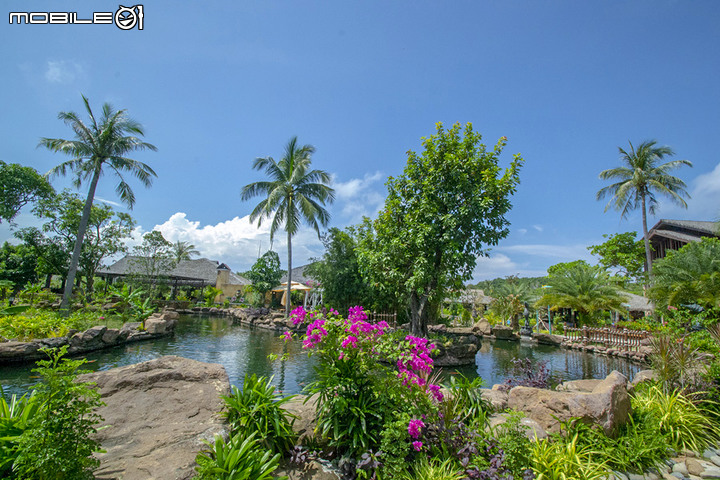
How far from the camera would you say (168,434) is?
11.3ft

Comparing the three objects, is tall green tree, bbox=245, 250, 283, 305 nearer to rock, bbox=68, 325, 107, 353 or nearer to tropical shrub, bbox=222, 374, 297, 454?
rock, bbox=68, 325, 107, 353

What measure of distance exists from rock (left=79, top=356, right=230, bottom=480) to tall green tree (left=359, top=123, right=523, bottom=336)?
7.87 m

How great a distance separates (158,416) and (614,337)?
19566 millimetres

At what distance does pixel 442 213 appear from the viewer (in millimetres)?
12008

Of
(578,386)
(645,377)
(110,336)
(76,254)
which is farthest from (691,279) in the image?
(76,254)

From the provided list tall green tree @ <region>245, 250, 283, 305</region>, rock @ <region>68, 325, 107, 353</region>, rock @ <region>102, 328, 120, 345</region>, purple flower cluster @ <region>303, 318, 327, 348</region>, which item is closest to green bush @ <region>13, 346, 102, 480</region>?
purple flower cluster @ <region>303, 318, 327, 348</region>

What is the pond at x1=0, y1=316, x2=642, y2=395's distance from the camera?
8773 millimetres

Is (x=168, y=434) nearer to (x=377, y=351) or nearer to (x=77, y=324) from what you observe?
(x=377, y=351)

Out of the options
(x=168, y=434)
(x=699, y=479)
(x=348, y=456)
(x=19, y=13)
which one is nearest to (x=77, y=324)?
(x=19, y=13)

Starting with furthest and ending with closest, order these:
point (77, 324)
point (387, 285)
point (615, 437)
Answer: point (387, 285) → point (77, 324) → point (615, 437)

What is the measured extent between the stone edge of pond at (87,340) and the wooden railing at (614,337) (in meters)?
20.3

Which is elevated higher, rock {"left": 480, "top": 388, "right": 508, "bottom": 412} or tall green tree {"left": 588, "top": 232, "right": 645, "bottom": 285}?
tall green tree {"left": 588, "top": 232, "right": 645, "bottom": 285}

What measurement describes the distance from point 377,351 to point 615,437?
3253 mm

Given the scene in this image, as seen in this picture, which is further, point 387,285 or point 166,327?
point 166,327
